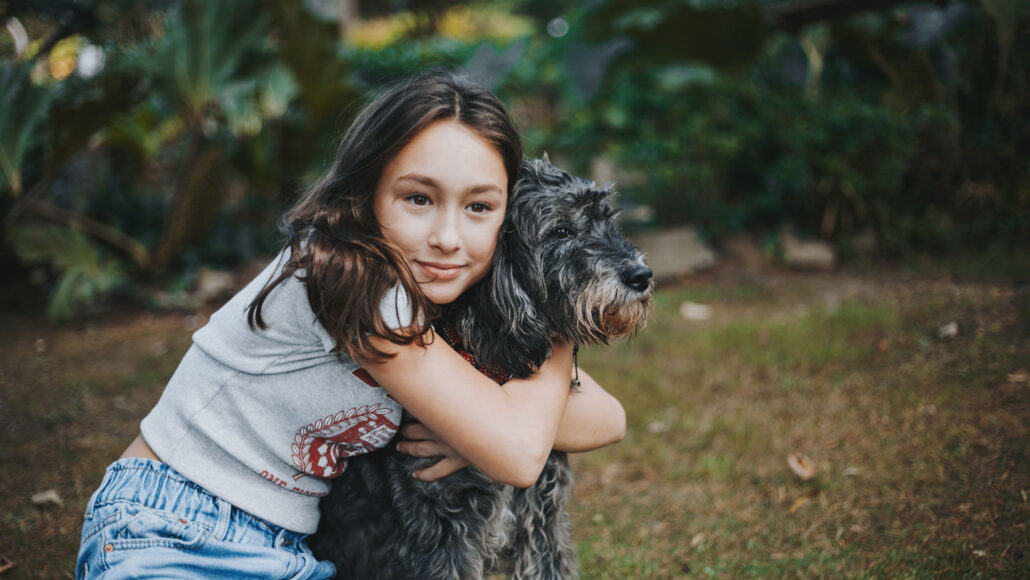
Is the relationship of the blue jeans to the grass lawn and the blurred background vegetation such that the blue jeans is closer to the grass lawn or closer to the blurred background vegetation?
the grass lawn

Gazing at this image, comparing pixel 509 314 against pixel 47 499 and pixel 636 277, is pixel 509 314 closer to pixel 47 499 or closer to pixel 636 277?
pixel 636 277

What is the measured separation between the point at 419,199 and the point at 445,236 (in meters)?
0.16

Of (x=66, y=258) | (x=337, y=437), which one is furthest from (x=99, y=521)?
(x=66, y=258)

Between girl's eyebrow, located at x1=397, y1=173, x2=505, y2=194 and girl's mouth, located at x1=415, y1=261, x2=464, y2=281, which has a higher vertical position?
girl's eyebrow, located at x1=397, y1=173, x2=505, y2=194

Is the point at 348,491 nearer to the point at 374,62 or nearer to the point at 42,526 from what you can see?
the point at 42,526

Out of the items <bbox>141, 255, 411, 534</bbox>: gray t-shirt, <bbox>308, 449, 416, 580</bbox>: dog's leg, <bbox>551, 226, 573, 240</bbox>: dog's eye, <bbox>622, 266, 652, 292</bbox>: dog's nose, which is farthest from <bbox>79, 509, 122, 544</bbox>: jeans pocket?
<bbox>622, 266, 652, 292</bbox>: dog's nose

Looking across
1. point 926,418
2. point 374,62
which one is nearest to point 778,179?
point 926,418

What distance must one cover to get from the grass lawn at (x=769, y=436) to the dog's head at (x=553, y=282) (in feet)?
2.62

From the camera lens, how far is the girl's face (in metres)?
2.00

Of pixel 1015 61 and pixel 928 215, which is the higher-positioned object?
pixel 1015 61

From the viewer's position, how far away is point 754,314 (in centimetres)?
592

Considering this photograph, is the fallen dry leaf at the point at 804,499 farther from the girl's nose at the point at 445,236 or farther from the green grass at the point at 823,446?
the girl's nose at the point at 445,236

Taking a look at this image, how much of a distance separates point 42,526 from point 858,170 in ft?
23.0

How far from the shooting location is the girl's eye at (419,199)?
2035mm
